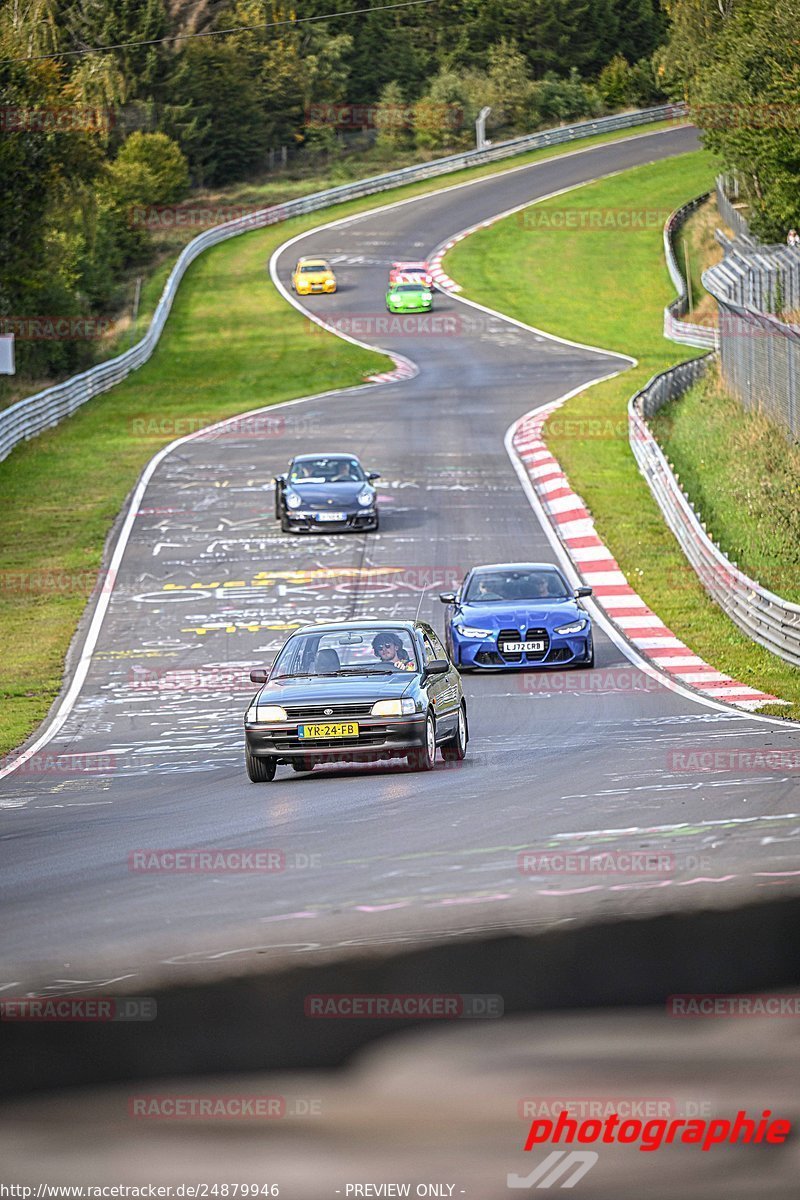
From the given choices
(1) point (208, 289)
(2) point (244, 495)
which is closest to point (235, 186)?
(1) point (208, 289)

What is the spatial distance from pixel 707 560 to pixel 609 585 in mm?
1818

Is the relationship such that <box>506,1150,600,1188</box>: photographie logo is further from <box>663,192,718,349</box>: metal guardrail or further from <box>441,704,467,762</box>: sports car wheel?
<box>663,192,718,349</box>: metal guardrail

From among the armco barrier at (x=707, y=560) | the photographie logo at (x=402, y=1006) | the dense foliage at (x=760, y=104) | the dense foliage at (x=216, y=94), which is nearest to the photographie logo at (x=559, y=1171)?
the photographie logo at (x=402, y=1006)

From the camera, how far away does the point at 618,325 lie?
195ft

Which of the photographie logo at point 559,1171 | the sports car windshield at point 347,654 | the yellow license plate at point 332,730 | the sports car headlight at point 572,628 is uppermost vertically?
the photographie logo at point 559,1171

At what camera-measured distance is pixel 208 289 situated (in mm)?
67500

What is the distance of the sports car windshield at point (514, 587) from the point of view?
72.8ft

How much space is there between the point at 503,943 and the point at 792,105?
41.2 meters

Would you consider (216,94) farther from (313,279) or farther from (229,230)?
(313,279)

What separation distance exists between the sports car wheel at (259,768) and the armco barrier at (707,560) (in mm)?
8931

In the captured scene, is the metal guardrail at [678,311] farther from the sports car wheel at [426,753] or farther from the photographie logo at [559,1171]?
the photographie logo at [559,1171]

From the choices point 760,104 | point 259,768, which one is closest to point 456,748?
point 259,768

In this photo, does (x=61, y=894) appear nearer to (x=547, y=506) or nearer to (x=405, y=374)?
(x=547, y=506)

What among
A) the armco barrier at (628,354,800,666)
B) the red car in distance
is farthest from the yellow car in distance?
the armco barrier at (628,354,800,666)
